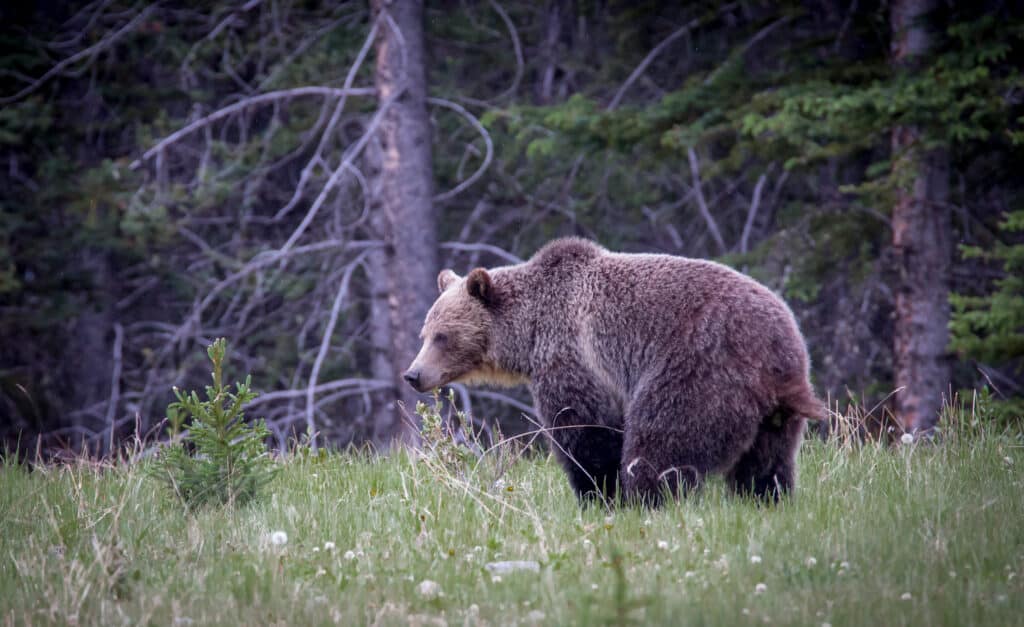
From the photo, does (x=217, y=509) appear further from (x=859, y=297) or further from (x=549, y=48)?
(x=549, y=48)

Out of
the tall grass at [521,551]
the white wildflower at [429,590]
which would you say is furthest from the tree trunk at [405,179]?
the white wildflower at [429,590]

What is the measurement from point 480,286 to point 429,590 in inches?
110

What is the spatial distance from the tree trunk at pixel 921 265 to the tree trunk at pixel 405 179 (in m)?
5.22

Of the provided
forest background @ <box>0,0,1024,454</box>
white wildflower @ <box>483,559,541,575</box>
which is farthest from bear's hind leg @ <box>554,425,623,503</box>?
forest background @ <box>0,0,1024,454</box>

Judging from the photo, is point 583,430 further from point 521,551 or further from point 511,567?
point 511,567

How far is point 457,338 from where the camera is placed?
21.8ft

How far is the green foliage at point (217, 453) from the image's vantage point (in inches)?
211

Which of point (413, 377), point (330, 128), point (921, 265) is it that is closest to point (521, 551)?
point (413, 377)

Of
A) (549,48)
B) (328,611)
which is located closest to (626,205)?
(549,48)

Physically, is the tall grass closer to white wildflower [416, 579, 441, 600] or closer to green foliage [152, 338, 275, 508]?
white wildflower [416, 579, 441, 600]

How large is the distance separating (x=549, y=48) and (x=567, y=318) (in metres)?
10.0

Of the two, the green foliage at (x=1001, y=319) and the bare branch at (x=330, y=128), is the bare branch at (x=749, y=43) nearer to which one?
the green foliage at (x=1001, y=319)

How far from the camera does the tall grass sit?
3779mm

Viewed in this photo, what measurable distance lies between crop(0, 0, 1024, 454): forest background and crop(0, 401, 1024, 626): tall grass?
3.20 metres
